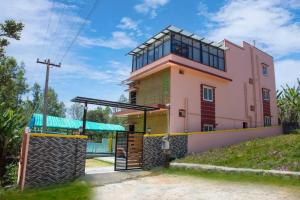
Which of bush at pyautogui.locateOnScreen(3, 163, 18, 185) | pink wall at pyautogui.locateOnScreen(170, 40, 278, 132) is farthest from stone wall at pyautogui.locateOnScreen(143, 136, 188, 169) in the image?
bush at pyautogui.locateOnScreen(3, 163, 18, 185)

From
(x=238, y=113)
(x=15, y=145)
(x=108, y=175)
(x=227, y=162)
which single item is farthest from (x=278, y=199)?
(x=238, y=113)

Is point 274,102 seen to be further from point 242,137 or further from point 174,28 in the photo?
point 174,28

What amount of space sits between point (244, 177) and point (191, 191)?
3655 mm

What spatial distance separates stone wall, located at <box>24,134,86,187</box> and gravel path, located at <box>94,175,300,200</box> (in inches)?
88.0

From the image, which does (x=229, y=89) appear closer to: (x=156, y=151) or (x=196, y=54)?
(x=196, y=54)

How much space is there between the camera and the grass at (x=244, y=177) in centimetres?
1101

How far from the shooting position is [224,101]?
25734mm

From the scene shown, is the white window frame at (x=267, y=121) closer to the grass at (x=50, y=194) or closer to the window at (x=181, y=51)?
the window at (x=181, y=51)

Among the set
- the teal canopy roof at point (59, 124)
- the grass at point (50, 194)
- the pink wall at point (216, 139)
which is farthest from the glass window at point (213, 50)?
the grass at point (50, 194)

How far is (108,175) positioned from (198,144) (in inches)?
324

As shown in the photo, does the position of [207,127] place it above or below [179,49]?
below

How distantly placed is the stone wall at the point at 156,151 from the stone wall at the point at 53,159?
4.64 meters

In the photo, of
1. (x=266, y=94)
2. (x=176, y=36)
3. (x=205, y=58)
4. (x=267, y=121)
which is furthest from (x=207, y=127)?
(x=266, y=94)

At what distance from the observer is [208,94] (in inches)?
970
